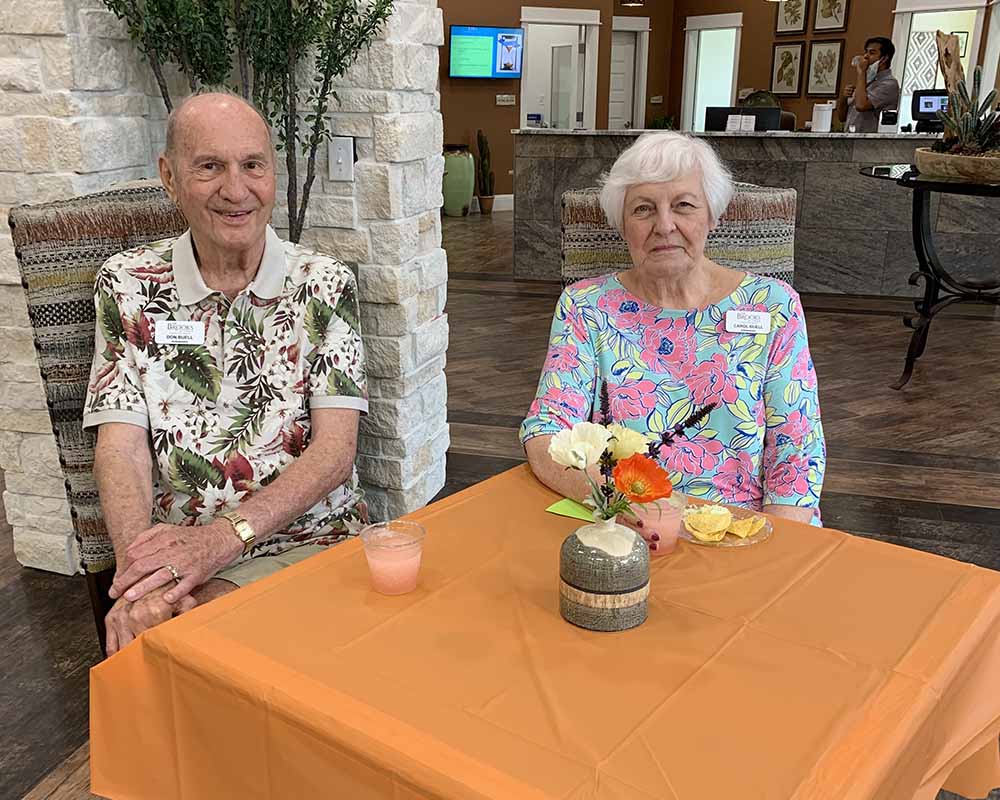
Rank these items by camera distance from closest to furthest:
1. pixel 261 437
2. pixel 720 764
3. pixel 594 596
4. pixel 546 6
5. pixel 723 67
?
pixel 720 764, pixel 594 596, pixel 261 437, pixel 546 6, pixel 723 67

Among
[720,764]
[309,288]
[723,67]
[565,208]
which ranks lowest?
[720,764]

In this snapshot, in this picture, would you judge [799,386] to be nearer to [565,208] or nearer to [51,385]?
[565,208]

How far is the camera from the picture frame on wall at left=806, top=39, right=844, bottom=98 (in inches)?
398

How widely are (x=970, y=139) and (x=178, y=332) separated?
3279mm

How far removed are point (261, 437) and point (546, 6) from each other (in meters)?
10.3

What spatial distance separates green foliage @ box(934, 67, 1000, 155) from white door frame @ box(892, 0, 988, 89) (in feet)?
19.9

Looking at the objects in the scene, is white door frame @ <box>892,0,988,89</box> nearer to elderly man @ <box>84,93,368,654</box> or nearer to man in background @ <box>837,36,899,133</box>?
man in background @ <box>837,36,899,133</box>

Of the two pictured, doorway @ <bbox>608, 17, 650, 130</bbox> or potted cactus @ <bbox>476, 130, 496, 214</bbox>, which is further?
doorway @ <bbox>608, 17, 650, 130</bbox>

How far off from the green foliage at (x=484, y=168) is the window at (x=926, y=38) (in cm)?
452

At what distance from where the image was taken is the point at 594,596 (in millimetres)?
987

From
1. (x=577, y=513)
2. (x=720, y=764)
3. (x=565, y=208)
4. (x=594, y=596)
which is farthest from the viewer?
(x=565, y=208)

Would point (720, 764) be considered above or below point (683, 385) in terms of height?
below

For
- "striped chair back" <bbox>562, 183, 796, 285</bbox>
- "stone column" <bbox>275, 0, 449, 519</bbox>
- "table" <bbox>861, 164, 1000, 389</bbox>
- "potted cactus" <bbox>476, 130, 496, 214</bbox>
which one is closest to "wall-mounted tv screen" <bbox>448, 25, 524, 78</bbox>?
"potted cactus" <bbox>476, 130, 496, 214</bbox>

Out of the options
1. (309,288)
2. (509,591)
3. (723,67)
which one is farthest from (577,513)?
(723,67)
